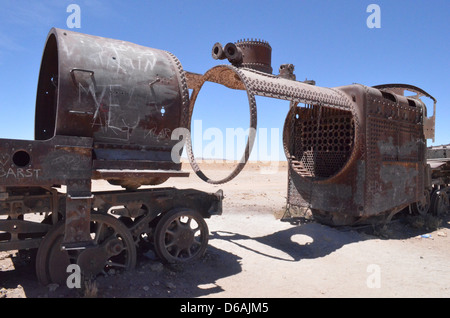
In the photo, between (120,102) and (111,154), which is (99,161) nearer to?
(111,154)

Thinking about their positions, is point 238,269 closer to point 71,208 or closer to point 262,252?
point 262,252

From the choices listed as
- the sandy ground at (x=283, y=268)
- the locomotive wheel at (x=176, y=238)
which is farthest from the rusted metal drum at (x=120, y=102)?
the sandy ground at (x=283, y=268)

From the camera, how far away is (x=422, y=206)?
36.4 feet

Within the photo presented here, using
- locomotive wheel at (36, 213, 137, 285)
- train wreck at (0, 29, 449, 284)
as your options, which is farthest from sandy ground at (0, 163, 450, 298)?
train wreck at (0, 29, 449, 284)

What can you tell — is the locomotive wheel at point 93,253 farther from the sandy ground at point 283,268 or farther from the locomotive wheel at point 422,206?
the locomotive wheel at point 422,206

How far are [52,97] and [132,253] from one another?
10.8 ft

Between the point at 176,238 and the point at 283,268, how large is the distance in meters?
2.07

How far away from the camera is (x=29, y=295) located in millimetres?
4383

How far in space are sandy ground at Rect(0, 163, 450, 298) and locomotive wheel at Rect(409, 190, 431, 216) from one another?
1507mm

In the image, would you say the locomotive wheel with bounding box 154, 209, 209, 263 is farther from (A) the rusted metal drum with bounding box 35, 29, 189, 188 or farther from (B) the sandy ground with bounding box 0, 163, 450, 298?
(A) the rusted metal drum with bounding box 35, 29, 189, 188

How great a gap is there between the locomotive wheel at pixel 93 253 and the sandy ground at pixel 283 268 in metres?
0.16

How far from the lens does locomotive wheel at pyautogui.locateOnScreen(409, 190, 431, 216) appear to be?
10750 mm

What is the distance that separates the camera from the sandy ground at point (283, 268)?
490cm
